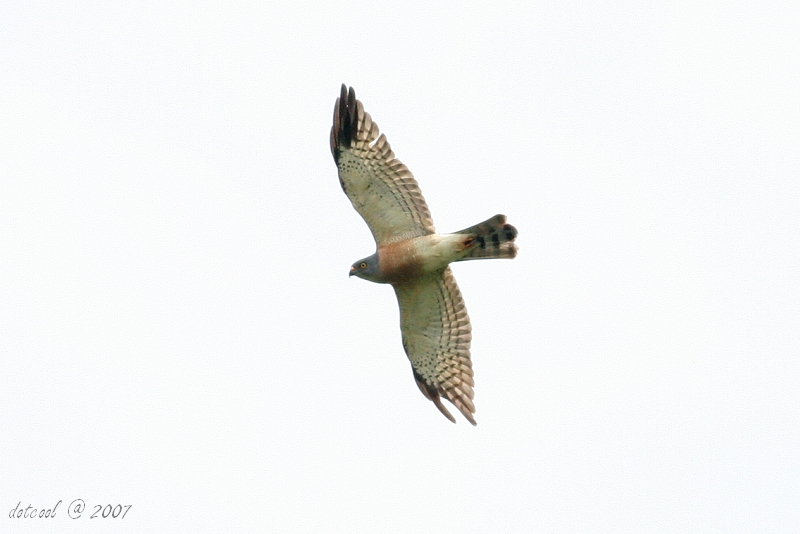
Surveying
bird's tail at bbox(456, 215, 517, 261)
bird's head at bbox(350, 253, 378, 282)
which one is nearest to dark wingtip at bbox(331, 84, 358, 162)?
bird's head at bbox(350, 253, 378, 282)

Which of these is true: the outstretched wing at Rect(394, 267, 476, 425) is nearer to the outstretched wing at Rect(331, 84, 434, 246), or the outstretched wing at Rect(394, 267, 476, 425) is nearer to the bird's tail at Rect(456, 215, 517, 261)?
the bird's tail at Rect(456, 215, 517, 261)

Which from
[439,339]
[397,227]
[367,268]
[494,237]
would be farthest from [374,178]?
[439,339]

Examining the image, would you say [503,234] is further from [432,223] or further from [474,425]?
[474,425]

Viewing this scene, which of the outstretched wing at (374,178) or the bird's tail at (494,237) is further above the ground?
the outstretched wing at (374,178)

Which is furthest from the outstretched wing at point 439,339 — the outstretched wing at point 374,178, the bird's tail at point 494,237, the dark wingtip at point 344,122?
the dark wingtip at point 344,122

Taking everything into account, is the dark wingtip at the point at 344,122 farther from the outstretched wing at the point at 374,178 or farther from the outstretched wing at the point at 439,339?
the outstretched wing at the point at 439,339

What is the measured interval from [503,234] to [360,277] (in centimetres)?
172

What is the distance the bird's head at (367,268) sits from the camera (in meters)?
16.3

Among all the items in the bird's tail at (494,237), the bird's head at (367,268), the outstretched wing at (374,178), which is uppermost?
the outstretched wing at (374,178)

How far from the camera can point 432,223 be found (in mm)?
16312

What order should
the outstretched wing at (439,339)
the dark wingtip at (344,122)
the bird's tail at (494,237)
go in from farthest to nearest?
the outstretched wing at (439,339) < the dark wingtip at (344,122) < the bird's tail at (494,237)

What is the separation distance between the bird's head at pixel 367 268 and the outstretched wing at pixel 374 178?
0.95 ft

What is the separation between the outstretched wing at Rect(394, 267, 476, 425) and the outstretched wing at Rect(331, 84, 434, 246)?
0.74 meters

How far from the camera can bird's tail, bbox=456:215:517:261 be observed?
16.0m
